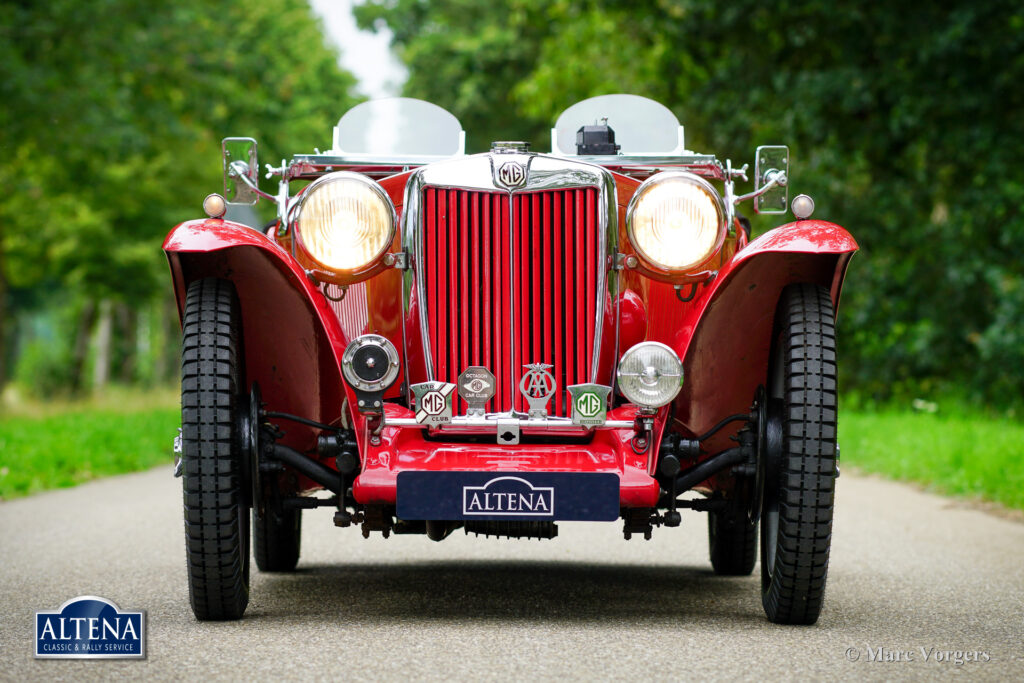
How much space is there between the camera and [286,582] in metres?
6.10

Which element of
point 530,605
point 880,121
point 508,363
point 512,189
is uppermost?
point 880,121

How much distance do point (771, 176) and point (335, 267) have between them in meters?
1.88

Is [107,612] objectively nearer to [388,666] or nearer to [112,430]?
[388,666]

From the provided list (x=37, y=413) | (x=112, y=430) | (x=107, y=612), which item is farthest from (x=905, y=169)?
(x=107, y=612)

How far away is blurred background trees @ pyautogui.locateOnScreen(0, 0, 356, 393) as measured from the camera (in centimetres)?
1864

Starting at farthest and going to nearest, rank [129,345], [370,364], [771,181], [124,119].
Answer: [129,345] → [124,119] → [771,181] → [370,364]

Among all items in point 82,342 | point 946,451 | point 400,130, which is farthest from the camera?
point 82,342

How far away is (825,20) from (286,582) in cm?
1277

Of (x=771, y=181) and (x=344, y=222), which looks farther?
(x=771, y=181)

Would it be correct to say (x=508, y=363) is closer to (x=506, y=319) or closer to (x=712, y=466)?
(x=506, y=319)

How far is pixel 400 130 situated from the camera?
6.22m

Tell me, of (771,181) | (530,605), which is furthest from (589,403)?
(771,181)

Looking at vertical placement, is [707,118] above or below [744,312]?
above

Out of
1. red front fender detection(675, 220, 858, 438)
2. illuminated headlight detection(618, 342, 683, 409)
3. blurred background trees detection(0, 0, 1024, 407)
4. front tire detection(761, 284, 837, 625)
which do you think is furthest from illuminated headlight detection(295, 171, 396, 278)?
blurred background trees detection(0, 0, 1024, 407)
